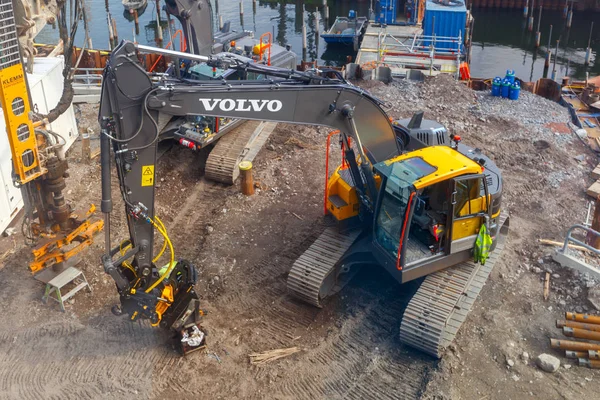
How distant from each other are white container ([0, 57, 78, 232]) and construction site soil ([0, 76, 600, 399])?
0.74 m

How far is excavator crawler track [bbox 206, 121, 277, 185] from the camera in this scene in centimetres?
1408

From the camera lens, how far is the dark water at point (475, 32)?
108ft

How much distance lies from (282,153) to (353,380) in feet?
25.6

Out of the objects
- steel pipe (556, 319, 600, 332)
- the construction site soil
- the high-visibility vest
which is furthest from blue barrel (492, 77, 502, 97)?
steel pipe (556, 319, 600, 332)

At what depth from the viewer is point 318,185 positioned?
14.3 m

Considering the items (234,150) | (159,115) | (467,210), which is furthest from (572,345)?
(234,150)

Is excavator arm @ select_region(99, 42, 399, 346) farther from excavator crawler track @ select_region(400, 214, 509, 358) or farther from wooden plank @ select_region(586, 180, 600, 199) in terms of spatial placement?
wooden plank @ select_region(586, 180, 600, 199)

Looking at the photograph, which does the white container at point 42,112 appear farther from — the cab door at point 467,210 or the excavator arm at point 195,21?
the cab door at point 467,210

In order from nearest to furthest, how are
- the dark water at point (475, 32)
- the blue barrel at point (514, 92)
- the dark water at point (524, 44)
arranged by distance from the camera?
the blue barrel at point (514, 92) < the dark water at point (524, 44) < the dark water at point (475, 32)

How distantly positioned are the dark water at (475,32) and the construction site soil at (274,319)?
64.5ft

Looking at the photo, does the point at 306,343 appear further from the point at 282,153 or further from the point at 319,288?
the point at 282,153

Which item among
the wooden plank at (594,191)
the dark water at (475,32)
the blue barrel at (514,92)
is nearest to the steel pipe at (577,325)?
the wooden plank at (594,191)

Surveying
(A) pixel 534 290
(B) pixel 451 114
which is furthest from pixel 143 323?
(B) pixel 451 114

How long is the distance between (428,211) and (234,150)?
6133 millimetres
